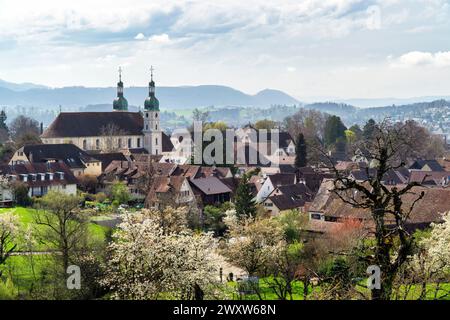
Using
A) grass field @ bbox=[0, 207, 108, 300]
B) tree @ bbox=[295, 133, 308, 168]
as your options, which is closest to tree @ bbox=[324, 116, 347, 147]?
tree @ bbox=[295, 133, 308, 168]

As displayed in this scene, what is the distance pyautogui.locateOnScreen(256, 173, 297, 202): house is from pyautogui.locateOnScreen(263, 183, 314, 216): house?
1155 millimetres

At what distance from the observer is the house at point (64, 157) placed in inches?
2084

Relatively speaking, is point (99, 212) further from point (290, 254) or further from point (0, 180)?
point (290, 254)

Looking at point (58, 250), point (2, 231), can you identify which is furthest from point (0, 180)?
point (58, 250)

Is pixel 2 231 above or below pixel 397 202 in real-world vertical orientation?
below

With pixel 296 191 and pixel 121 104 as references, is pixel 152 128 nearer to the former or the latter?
pixel 121 104

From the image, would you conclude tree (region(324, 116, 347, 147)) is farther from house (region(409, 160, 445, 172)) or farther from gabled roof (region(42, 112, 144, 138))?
gabled roof (region(42, 112, 144, 138))

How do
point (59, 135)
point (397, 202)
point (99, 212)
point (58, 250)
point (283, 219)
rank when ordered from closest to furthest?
point (397, 202)
point (58, 250)
point (283, 219)
point (99, 212)
point (59, 135)

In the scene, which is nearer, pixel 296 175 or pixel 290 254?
pixel 290 254

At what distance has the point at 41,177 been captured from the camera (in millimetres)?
45812

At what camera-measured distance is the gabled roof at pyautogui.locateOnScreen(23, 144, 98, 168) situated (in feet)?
175

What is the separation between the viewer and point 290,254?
85.8 feet

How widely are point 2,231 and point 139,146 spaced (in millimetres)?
52157

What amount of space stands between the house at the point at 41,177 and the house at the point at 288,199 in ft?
44.7
